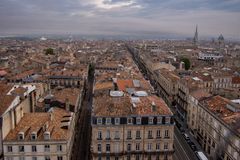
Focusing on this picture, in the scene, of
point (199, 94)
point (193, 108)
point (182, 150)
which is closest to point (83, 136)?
point (182, 150)

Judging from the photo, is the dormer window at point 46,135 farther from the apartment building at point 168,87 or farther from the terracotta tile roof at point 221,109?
the apartment building at point 168,87

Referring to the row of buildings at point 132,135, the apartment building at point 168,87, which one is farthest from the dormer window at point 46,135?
the apartment building at point 168,87

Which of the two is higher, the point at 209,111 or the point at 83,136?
the point at 209,111

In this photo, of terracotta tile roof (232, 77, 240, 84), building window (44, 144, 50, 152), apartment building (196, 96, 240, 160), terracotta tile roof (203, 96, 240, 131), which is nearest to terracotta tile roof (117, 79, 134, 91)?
apartment building (196, 96, 240, 160)

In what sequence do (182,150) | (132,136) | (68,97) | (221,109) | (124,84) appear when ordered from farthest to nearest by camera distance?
(124,84)
(68,97)
(182,150)
(221,109)
(132,136)

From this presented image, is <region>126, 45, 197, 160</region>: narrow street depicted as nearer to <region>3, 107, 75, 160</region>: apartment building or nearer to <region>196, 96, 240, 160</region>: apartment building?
<region>196, 96, 240, 160</region>: apartment building

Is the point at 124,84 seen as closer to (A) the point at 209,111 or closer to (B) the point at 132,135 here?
(A) the point at 209,111
